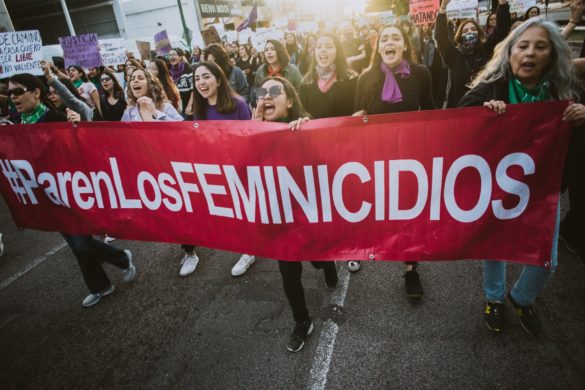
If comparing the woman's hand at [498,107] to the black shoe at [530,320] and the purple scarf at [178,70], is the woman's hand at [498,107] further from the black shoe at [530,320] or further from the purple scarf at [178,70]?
the purple scarf at [178,70]

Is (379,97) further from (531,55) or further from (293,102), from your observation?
(531,55)

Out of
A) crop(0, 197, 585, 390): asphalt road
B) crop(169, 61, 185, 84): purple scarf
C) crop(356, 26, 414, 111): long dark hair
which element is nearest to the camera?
crop(0, 197, 585, 390): asphalt road

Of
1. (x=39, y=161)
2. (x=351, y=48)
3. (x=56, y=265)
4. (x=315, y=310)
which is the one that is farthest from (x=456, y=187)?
(x=351, y=48)

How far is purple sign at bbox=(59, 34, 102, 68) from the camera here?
6.74 metres

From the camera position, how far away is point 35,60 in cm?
412

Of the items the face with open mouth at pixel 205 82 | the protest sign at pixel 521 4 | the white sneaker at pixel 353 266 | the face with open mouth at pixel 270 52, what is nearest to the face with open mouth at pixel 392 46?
the face with open mouth at pixel 205 82

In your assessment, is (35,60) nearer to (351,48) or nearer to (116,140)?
(116,140)

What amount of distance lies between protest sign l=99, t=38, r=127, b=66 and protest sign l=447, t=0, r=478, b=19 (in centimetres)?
783

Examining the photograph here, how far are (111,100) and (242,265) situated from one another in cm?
331

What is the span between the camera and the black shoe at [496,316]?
247cm

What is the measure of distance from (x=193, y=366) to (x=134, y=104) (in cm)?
298

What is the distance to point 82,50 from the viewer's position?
22.4ft

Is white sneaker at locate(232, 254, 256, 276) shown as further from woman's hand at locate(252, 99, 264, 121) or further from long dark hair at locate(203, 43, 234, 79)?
long dark hair at locate(203, 43, 234, 79)

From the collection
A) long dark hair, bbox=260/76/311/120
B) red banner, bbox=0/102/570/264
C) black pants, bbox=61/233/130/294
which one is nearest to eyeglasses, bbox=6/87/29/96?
red banner, bbox=0/102/570/264
